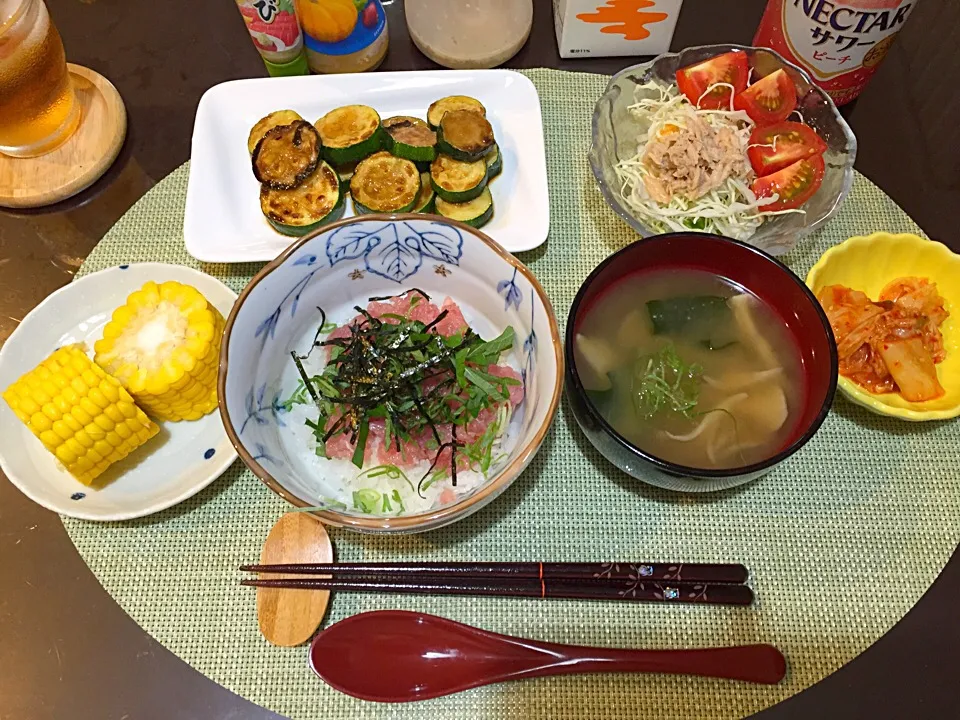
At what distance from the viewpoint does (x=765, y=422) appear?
1169 mm

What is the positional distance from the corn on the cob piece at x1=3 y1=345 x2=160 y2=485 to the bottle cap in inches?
35.2

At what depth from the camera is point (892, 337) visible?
4.25 feet

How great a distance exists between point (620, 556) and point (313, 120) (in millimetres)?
1208

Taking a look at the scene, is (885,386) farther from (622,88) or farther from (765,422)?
(622,88)

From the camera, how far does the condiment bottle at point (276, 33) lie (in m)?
1.52

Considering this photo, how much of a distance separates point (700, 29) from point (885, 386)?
3.67 ft

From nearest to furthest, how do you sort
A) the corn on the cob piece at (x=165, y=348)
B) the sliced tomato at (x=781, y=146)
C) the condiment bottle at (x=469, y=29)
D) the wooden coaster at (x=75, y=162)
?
1. the corn on the cob piece at (x=165, y=348)
2. the sliced tomato at (x=781, y=146)
3. the wooden coaster at (x=75, y=162)
4. the condiment bottle at (x=469, y=29)

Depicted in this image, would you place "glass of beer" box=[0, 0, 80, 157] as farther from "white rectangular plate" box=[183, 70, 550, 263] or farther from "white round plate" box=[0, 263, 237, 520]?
"white round plate" box=[0, 263, 237, 520]

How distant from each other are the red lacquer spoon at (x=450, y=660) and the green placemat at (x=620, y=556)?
0.15ft

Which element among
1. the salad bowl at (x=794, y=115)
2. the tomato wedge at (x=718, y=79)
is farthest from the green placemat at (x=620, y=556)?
the tomato wedge at (x=718, y=79)

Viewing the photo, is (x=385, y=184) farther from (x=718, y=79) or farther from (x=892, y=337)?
(x=892, y=337)

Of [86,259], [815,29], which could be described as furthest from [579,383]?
[86,259]

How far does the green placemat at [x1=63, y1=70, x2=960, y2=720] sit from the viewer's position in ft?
3.67

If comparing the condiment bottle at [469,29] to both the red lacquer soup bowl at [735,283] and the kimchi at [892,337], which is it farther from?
the kimchi at [892,337]
